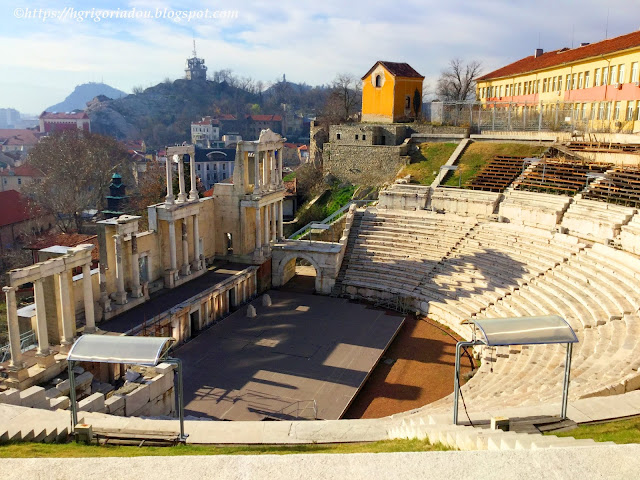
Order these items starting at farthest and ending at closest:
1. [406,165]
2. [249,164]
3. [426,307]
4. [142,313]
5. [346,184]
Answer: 1. [346,184]
2. [406,165]
3. [249,164]
4. [426,307]
5. [142,313]

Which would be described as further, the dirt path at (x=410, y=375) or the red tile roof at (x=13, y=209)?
the red tile roof at (x=13, y=209)

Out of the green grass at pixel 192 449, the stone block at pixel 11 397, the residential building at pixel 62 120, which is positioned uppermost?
the residential building at pixel 62 120

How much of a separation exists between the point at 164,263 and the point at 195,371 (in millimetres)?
7661

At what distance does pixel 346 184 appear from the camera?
4725cm

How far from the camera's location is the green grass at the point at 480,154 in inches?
1502

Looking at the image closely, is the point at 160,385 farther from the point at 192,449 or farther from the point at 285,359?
the point at 192,449

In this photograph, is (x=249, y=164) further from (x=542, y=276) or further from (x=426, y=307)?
(x=542, y=276)

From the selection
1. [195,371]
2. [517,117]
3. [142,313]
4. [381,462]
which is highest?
[517,117]

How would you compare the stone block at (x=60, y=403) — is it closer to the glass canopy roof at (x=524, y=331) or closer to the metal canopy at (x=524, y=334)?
the metal canopy at (x=524, y=334)

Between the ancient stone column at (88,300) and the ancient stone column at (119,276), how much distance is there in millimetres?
2777

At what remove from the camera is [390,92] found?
162 ft

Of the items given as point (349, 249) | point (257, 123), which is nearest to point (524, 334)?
point (349, 249)

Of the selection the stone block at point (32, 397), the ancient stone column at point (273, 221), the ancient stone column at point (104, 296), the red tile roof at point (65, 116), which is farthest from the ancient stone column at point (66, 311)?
the red tile roof at point (65, 116)

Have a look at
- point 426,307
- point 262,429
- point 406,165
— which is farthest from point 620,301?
point 406,165
